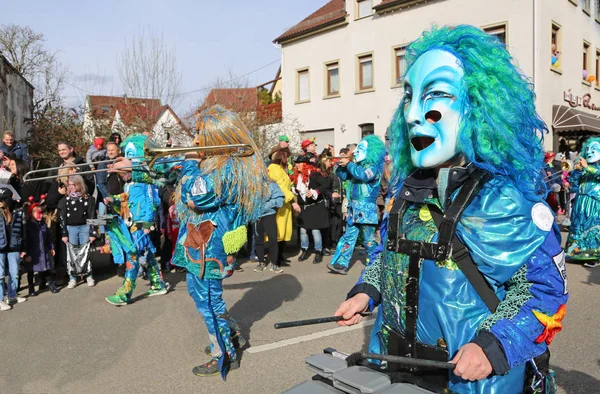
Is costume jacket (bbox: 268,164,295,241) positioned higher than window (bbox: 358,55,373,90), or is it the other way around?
window (bbox: 358,55,373,90)

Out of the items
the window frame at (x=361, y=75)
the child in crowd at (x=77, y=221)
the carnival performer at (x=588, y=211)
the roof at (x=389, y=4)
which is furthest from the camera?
the window frame at (x=361, y=75)

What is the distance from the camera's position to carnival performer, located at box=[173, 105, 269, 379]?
4090 millimetres

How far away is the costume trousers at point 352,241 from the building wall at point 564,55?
12.7 m

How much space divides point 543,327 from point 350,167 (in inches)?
232

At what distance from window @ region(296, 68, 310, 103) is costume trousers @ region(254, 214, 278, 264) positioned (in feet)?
55.9

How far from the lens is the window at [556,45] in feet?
61.5

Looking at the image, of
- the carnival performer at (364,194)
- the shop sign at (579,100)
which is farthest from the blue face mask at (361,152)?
the shop sign at (579,100)

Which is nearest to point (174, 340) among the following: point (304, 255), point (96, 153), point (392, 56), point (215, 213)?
point (215, 213)

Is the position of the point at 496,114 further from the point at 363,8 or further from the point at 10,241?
the point at 363,8

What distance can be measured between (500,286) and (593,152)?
7.25m

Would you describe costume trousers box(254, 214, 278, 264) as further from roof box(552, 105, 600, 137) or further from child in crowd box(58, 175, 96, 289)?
roof box(552, 105, 600, 137)

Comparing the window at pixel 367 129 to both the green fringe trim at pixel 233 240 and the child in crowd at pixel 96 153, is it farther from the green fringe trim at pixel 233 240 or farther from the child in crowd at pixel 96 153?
the green fringe trim at pixel 233 240

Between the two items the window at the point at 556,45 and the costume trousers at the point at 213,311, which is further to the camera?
Answer: the window at the point at 556,45

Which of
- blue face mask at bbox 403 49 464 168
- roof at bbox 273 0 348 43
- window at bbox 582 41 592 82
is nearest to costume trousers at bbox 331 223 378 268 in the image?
blue face mask at bbox 403 49 464 168
